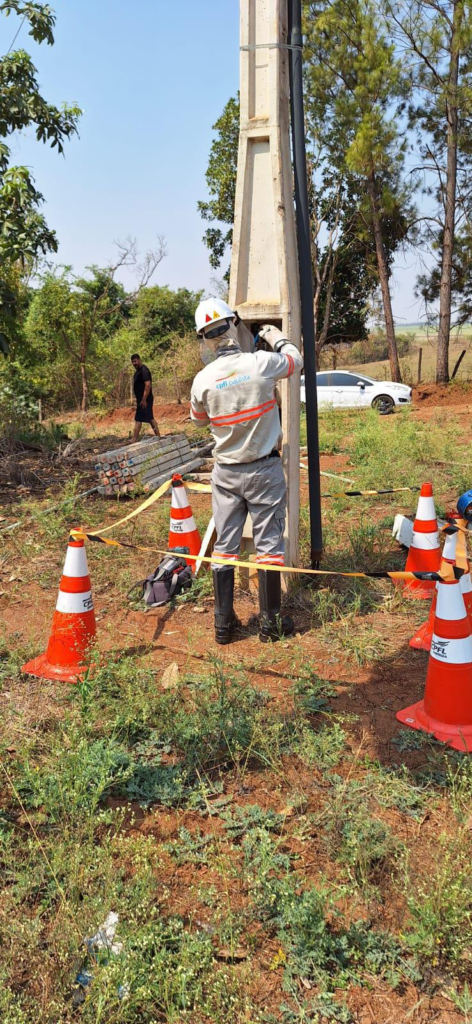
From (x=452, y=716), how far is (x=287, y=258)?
10.4 feet

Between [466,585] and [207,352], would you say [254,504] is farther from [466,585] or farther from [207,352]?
[466,585]

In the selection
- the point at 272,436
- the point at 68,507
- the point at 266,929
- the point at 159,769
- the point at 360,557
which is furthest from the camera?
the point at 68,507

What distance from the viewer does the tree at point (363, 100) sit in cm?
2238

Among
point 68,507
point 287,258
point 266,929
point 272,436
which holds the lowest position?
point 266,929

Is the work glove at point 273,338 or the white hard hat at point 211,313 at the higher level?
the white hard hat at point 211,313

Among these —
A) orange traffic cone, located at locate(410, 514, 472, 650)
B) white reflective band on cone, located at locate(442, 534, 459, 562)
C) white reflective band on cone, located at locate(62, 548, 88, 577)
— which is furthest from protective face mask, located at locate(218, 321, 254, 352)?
white reflective band on cone, located at locate(442, 534, 459, 562)

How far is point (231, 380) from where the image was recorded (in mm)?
4285

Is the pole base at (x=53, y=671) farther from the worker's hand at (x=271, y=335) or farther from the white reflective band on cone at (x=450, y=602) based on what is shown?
the worker's hand at (x=271, y=335)

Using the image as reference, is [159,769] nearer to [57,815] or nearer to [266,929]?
[57,815]

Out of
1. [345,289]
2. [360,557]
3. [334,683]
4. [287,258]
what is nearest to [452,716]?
[334,683]

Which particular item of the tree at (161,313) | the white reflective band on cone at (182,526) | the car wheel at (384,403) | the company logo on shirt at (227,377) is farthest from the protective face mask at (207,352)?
the tree at (161,313)

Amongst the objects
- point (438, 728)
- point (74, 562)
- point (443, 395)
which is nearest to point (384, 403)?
point (443, 395)

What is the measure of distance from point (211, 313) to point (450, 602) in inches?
87.7

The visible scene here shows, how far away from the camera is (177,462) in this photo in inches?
424
